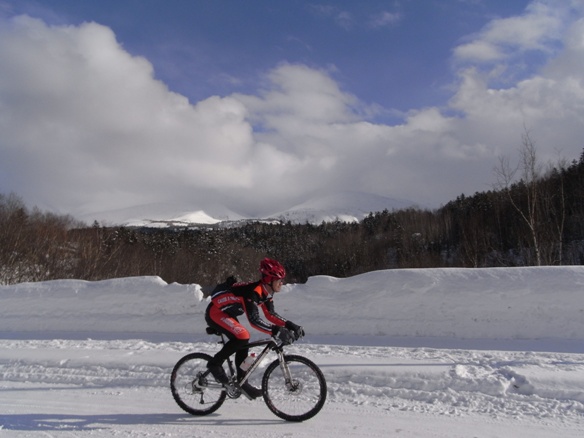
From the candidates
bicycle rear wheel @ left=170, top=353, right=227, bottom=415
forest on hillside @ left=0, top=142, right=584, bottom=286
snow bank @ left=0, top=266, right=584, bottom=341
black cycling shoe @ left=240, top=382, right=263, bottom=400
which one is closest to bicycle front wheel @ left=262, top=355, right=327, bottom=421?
black cycling shoe @ left=240, top=382, right=263, bottom=400

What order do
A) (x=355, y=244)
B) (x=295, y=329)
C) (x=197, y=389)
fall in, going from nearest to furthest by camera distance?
(x=295, y=329) < (x=197, y=389) < (x=355, y=244)

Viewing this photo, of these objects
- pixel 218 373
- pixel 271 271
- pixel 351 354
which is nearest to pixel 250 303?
pixel 271 271

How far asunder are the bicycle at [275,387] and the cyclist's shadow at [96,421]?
0.54 feet

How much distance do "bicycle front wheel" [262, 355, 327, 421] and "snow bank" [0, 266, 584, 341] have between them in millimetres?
5167

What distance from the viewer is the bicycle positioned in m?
5.40

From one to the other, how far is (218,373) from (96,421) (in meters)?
1.50

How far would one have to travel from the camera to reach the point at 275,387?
215 inches

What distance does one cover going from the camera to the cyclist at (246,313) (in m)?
5.44

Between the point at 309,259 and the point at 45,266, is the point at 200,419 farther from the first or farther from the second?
the point at 309,259

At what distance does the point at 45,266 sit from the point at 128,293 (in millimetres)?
21483

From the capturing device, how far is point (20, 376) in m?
7.68

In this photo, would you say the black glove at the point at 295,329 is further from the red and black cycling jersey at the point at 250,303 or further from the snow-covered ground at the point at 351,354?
the snow-covered ground at the point at 351,354

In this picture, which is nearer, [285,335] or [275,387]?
[285,335]

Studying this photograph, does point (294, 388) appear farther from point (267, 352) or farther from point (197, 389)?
point (197, 389)
